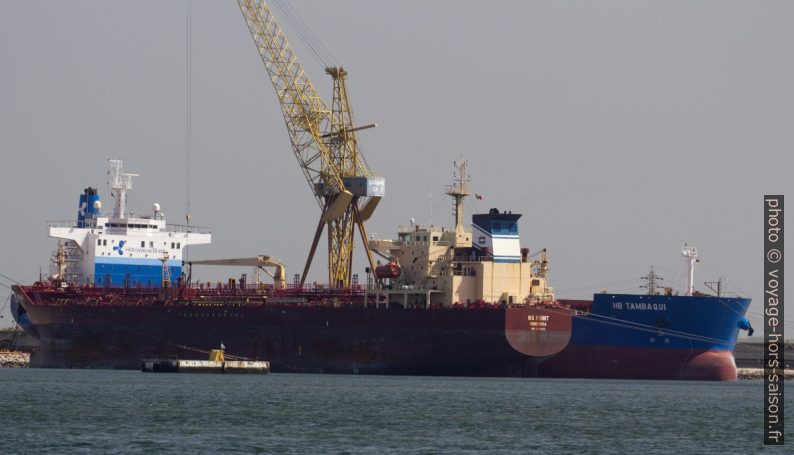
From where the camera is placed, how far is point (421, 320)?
73875 millimetres

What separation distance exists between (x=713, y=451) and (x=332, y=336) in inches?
1356

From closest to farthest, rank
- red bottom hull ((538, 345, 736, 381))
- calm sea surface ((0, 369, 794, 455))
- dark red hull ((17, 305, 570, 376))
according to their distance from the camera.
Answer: calm sea surface ((0, 369, 794, 455)) < dark red hull ((17, 305, 570, 376)) < red bottom hull ((538, 345, 736, 381))

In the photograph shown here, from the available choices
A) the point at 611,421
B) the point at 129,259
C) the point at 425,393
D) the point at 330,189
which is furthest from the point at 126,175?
the point at 611,421

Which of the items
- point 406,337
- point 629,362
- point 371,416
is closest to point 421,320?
point 406,337

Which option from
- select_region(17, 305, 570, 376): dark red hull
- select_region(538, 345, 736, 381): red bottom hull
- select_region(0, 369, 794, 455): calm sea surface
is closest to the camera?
select_region(0, 369, 794, 455): calm sea surface

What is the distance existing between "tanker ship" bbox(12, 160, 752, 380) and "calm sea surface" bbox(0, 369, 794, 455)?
1775mm

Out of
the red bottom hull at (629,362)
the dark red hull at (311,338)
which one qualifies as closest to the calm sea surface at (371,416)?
the red bottom hull at (629,362)

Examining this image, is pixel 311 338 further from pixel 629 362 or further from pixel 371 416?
pixel 371 416

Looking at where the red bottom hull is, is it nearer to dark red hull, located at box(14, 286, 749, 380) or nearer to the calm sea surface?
dark red hull, located at box(14, 286, 749, 380)

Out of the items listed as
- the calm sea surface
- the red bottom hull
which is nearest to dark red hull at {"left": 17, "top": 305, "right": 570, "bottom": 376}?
the red bottom hull

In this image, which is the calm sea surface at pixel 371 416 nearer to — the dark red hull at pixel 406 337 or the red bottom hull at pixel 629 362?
the red bottom hull at pixel 629 362

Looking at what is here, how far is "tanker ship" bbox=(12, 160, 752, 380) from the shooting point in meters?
72.9

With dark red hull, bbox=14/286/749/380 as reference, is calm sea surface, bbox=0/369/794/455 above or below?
below

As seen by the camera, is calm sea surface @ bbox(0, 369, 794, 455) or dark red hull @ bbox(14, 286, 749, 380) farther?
dark red hull @ bbox(14, 286, 749, 380)
